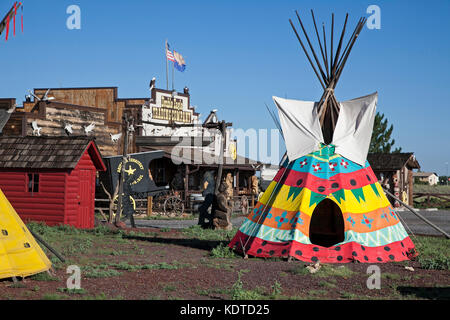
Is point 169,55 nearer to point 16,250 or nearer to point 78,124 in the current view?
point 78,124

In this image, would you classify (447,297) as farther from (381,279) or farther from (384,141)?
(384,141)

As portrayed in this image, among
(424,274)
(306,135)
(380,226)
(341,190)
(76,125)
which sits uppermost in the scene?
(76,125)

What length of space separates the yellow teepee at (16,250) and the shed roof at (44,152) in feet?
30.9

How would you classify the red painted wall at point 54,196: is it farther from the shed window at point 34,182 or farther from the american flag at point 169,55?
the american flag at point 169,55

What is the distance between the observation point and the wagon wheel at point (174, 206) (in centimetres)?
2586

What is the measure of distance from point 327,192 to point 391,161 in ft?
85.5

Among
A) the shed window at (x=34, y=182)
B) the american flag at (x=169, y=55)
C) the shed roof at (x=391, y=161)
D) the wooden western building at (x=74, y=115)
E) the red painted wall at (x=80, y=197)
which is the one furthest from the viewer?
the shed roof at (x=391, y=161)

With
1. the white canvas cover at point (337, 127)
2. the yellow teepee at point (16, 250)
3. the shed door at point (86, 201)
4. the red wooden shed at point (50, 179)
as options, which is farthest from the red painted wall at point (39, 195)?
the white canvas cover at point (337, 127)

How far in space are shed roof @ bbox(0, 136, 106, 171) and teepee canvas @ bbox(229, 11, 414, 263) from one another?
29.8 ft

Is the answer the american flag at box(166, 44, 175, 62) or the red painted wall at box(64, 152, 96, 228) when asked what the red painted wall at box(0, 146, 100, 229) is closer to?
the red painted wall at box(64, 152, 96, 228)

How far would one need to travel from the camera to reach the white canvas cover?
11.8 meters
